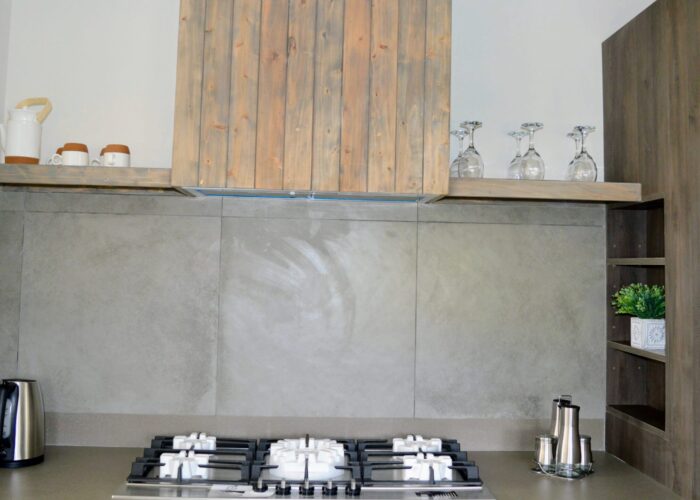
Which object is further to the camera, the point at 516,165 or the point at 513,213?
the point at 513,213

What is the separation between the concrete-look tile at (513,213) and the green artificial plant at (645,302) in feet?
1.20

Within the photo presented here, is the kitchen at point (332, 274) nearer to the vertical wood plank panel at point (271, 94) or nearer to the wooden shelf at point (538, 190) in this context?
the wooden shelf at point (538, 190)

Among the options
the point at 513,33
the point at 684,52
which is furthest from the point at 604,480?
the point at 513,33

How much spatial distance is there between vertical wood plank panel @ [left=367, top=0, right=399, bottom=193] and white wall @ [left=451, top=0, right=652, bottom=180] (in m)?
0.54

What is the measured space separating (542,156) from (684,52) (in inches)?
25.4

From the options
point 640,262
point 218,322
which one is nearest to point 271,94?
point 218,322

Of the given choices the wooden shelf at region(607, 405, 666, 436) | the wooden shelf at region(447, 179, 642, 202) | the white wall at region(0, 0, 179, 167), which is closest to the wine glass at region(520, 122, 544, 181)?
the wooden shelf at region(447, 179, 642, 202)

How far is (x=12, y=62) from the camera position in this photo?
8.19 feet

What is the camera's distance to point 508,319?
2520mm

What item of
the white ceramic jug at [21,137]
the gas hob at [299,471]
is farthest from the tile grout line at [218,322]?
the white ceramic jug at [21,137]

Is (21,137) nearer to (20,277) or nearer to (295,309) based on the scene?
(20,277)

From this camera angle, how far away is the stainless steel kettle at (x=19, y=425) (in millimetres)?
2123

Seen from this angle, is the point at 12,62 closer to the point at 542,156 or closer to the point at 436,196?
the point at 436,196

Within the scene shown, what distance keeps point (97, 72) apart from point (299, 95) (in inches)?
34.8
